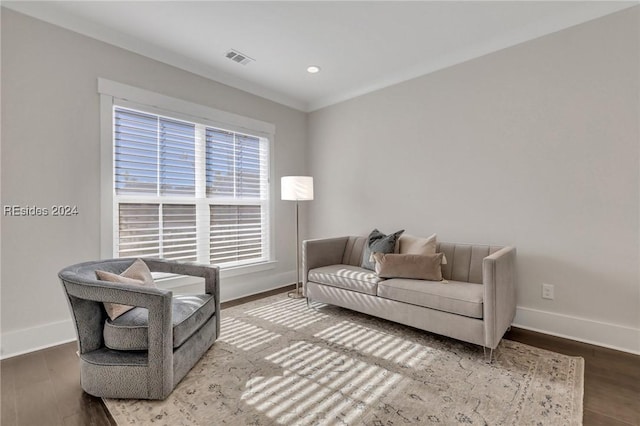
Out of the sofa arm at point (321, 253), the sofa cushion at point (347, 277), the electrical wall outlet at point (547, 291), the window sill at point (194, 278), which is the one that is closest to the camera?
the electrical wall outlet at point (547, 291)

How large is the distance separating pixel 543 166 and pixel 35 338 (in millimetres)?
4470

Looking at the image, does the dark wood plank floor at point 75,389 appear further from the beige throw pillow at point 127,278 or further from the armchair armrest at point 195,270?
the armchair armrest at point 195,270

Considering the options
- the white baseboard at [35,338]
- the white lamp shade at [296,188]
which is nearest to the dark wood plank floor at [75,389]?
the white baseboard at [35,338]

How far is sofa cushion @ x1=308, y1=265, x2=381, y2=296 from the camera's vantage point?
9.14 feet

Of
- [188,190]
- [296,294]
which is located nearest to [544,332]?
[296,294]

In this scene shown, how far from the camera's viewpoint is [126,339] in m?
1.70

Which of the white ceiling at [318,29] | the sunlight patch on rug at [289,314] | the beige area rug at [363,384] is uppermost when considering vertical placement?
the white ceiling at [318,29]

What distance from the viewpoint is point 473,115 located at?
3.01 meters

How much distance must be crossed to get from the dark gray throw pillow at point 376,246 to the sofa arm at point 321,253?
372mm

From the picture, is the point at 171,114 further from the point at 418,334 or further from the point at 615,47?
the point at 615,47

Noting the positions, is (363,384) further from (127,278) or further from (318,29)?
(318,29)

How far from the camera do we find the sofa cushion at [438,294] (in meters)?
2.18

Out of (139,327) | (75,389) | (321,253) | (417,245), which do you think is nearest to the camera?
(139,327)

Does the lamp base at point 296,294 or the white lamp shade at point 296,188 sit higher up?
the white lamp shade at point 296,188
